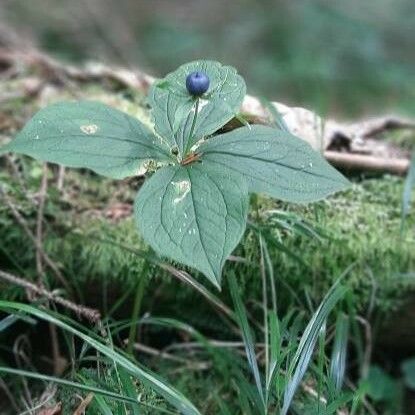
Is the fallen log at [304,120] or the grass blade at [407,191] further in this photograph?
the fallen log at [304,120]

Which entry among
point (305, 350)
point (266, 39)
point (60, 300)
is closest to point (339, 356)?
point (305, 350)

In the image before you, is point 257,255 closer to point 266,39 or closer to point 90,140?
point 90,140

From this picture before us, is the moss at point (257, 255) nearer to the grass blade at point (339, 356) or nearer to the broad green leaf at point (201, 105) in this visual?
the grass blade at point (339, 356)

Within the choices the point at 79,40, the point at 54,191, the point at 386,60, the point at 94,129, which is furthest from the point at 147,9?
the point at 94,129

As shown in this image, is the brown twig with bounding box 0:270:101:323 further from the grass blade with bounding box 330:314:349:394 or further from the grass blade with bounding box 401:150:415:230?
the grass blade with bounding box 401:150:415:230

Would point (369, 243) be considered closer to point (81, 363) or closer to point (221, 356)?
point (221, 356)

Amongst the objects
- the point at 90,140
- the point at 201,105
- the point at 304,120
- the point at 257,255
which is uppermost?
the point at 304,120

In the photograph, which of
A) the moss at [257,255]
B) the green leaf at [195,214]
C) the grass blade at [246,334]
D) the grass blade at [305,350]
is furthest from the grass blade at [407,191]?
the green leaf at [195,214]
